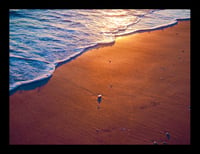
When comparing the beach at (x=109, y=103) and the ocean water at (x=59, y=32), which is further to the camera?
the ocean water at (x=59, y=32)

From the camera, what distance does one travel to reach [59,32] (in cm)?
514

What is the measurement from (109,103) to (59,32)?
3.04 m

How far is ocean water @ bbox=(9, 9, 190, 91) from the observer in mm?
3686

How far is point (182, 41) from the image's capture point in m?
4.83

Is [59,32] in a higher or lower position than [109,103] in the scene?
higher

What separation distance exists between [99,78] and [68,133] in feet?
4.19

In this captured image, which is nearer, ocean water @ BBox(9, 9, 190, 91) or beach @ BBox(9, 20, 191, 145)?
beach @ BBox(9, 20, 191, 145)

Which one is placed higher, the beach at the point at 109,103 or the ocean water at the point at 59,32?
the ocean water at the point at 59,32

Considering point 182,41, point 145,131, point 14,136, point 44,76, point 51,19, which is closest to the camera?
point 14,136

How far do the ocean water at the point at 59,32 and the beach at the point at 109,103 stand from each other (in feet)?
1.35

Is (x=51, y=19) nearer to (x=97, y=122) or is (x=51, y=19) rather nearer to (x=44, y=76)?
(x=44, y=76)

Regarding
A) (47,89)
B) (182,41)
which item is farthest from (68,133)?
(182,41)

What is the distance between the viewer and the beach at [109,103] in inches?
100

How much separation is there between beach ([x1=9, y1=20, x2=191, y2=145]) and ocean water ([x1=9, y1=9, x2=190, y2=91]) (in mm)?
412
